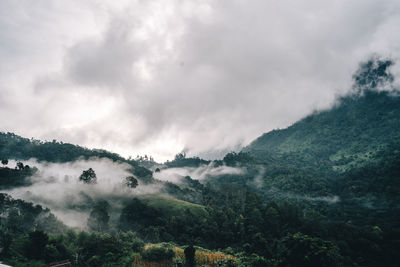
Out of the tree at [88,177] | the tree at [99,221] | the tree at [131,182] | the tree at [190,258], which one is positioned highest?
the tree at [88,177]

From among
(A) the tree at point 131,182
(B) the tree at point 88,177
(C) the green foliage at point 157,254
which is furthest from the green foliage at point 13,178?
(C) the green foliage at point 157,254

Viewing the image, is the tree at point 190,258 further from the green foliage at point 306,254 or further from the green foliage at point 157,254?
the green foliage at point 306,254

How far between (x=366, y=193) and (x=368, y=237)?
75.8 m

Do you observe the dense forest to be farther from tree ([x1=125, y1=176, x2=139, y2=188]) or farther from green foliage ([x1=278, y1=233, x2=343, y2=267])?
tree ([x1=125, y1=176, x2=139, y2=188])

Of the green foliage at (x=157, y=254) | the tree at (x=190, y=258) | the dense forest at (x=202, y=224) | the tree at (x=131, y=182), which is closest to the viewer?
the tree at (x=190, y=258)

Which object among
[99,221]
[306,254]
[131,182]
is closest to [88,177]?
[131,182]

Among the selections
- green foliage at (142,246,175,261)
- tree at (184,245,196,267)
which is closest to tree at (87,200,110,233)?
green foliage at (142,246,175,261)

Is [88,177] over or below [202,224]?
over

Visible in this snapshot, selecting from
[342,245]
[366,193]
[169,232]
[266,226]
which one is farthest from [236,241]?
[366,193]

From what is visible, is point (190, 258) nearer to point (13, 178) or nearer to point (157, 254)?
point (157, 254)

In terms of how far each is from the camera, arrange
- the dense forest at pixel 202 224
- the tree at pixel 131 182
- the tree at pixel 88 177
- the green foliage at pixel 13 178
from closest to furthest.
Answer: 1. the dense forest at pixel 202 224
2. the green foliage at pixel 13 178
3. the tree at pixel 88 177
4. the tree at pixel 131 182

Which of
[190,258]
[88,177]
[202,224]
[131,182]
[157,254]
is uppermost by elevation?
[88,177]

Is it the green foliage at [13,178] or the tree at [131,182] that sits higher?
the green foliage at [13,178]

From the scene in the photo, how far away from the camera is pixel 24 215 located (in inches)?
3890
